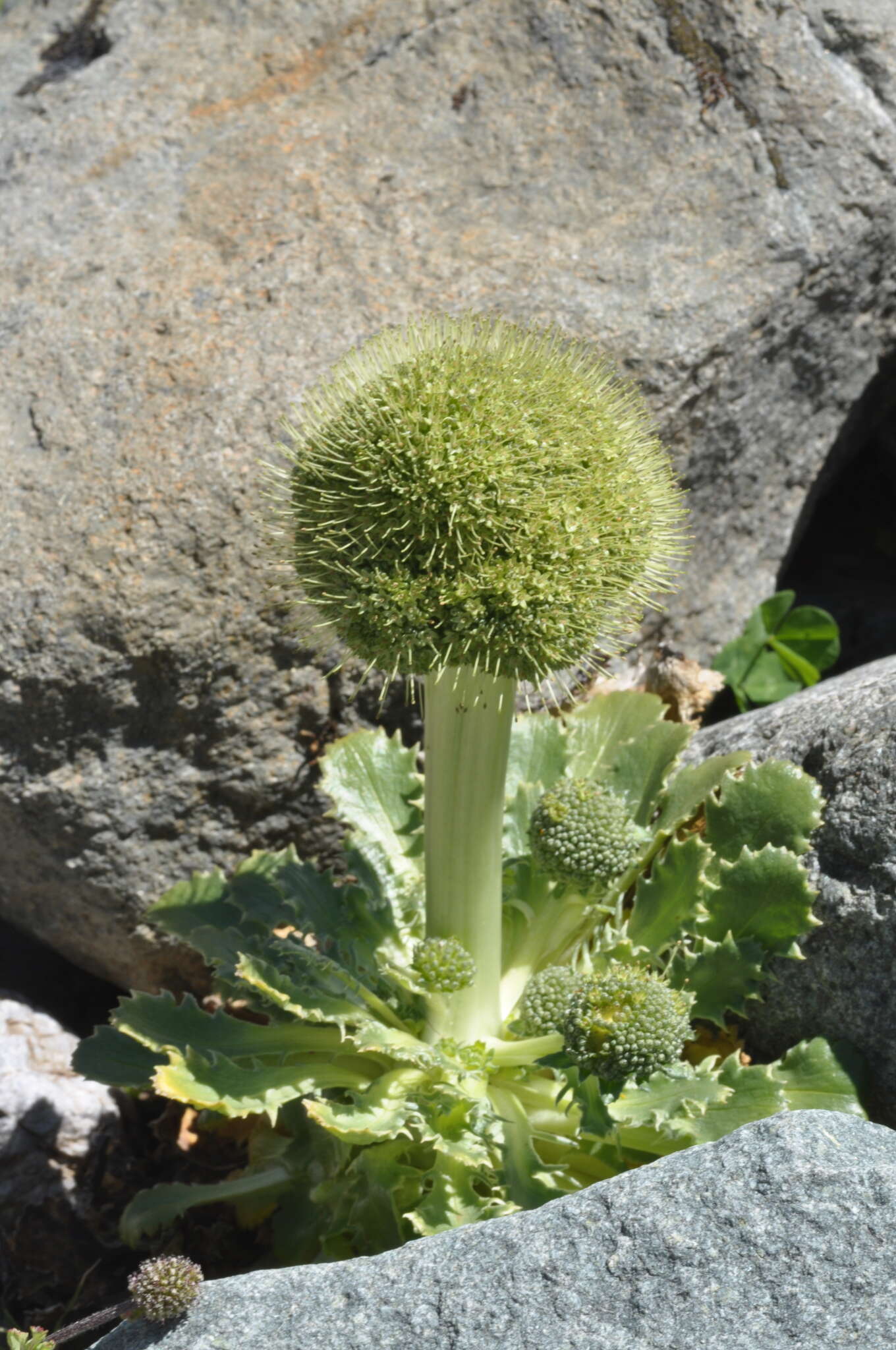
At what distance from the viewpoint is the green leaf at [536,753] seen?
430cm

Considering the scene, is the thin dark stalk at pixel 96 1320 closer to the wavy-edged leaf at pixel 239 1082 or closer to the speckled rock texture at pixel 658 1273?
the speckled rock texture at pixel 658 1273

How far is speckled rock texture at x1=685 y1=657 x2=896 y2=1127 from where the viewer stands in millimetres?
3477

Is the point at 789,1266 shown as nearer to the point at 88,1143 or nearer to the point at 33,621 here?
the point at 88,1143

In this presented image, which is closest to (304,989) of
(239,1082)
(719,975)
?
(239,1082)

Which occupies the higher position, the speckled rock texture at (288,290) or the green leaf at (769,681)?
the speckled rock texture at (288,290)

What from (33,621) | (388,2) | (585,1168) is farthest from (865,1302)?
(388,2)

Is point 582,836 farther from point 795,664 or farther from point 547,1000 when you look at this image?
point 795,664

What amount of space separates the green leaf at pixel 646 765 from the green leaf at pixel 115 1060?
1.74m

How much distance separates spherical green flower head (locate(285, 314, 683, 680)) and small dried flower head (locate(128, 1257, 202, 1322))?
1.48 metres

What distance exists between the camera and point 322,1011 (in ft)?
11.5

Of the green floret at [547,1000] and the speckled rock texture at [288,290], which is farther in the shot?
the speckled rock texture at [288,290]

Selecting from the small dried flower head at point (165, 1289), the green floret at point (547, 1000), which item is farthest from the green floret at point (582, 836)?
the small dried flower head at point (165, 1289)

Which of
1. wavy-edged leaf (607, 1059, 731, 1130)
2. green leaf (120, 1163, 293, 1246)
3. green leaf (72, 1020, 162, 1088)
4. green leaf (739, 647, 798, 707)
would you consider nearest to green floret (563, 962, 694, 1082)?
wavy-edged leaf (607, 1059, 731, 1130)

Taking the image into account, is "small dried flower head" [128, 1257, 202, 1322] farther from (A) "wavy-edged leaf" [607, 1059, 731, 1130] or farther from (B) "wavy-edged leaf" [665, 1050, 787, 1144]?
(B) "wavy-edged leaf" [665, 1050, 787, 1144]
